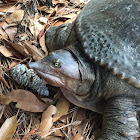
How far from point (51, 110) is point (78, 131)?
0.31 metres

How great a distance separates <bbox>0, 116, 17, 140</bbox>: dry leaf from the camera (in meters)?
Answer: 1.31

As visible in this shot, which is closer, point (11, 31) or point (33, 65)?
point (33, 65)

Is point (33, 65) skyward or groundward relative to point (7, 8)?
groundward

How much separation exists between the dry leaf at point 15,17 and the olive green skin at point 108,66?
72 centimetres

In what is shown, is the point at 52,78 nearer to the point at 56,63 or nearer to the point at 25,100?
the point at 56,63

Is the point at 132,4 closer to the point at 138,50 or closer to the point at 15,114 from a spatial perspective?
the point at 138,50

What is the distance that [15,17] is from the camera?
79.7 inches

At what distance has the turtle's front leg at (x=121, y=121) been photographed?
1480mm

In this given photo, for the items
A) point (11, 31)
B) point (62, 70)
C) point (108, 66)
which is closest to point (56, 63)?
point (62, 70)

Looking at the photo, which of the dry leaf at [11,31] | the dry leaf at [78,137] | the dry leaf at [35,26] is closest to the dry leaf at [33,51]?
the dry leaf at [11,31]

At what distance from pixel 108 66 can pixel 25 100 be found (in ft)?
2.31

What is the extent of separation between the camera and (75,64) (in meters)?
1.43

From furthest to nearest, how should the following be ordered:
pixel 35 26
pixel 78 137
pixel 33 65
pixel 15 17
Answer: pixel 35 26 < pixel 15 17 < pixel 78 137 < pixel 33 65

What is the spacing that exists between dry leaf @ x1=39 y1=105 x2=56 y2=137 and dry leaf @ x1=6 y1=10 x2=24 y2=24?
1.00 m
